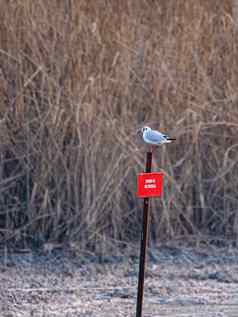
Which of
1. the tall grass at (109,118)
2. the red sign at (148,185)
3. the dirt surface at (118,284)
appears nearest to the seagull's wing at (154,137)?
the red sign at (148,185)

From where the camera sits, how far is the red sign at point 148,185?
5730mm

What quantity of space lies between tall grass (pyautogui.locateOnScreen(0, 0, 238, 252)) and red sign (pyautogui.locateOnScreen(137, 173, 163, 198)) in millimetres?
2895

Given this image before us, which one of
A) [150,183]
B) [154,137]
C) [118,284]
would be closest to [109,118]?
[118,284]

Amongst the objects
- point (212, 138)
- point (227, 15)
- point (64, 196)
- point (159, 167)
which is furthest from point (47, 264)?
point (227, 15)

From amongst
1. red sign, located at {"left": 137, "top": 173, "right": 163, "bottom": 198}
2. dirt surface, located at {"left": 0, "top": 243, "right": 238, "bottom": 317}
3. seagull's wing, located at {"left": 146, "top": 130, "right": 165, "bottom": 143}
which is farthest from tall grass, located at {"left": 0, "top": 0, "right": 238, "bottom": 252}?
red sign, located at {"left": 137, "top": 173, "right": 163, "bottom": 198}

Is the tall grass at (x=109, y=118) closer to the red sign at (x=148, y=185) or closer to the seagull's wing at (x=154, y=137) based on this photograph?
the seagull's wing at (x=154, y=137)

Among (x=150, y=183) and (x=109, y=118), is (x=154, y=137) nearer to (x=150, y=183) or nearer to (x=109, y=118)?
(x=150, y=183)

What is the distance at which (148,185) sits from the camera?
5.76m

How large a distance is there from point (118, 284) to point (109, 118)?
68.3 inches

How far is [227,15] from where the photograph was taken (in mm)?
9719

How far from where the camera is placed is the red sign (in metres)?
5.73

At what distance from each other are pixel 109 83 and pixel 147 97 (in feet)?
1.32

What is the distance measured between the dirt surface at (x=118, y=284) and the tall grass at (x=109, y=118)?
31cm

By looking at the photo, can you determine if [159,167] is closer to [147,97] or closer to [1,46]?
[147,97]
